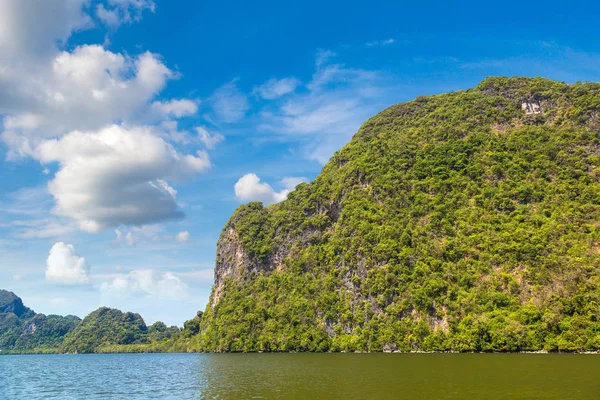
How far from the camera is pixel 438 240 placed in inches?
3836

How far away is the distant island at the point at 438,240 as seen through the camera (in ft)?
242

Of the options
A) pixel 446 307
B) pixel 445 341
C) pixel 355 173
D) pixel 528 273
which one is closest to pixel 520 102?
pixel 355 173

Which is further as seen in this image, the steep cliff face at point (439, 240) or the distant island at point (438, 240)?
the steep cliff face at point (439, 240)

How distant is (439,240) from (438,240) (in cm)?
32

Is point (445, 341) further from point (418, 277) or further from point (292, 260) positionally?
point (292, 260)

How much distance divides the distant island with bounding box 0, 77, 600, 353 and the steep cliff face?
0.36m

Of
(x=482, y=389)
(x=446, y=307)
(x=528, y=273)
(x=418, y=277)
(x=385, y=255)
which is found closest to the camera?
(x=482, y=389)

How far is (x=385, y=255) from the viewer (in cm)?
9950

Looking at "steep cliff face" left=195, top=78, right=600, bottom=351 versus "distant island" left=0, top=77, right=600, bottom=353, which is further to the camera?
"steep cliff face" left=195, top=78, right=600, bottom=351

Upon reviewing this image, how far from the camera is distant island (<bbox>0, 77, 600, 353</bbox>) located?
73.8 m

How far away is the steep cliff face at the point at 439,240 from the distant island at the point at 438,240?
36 centimetres

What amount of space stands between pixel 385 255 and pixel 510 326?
36.1 m

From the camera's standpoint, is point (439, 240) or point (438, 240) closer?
point (438, 240)

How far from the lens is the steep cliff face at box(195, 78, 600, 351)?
7400cm
